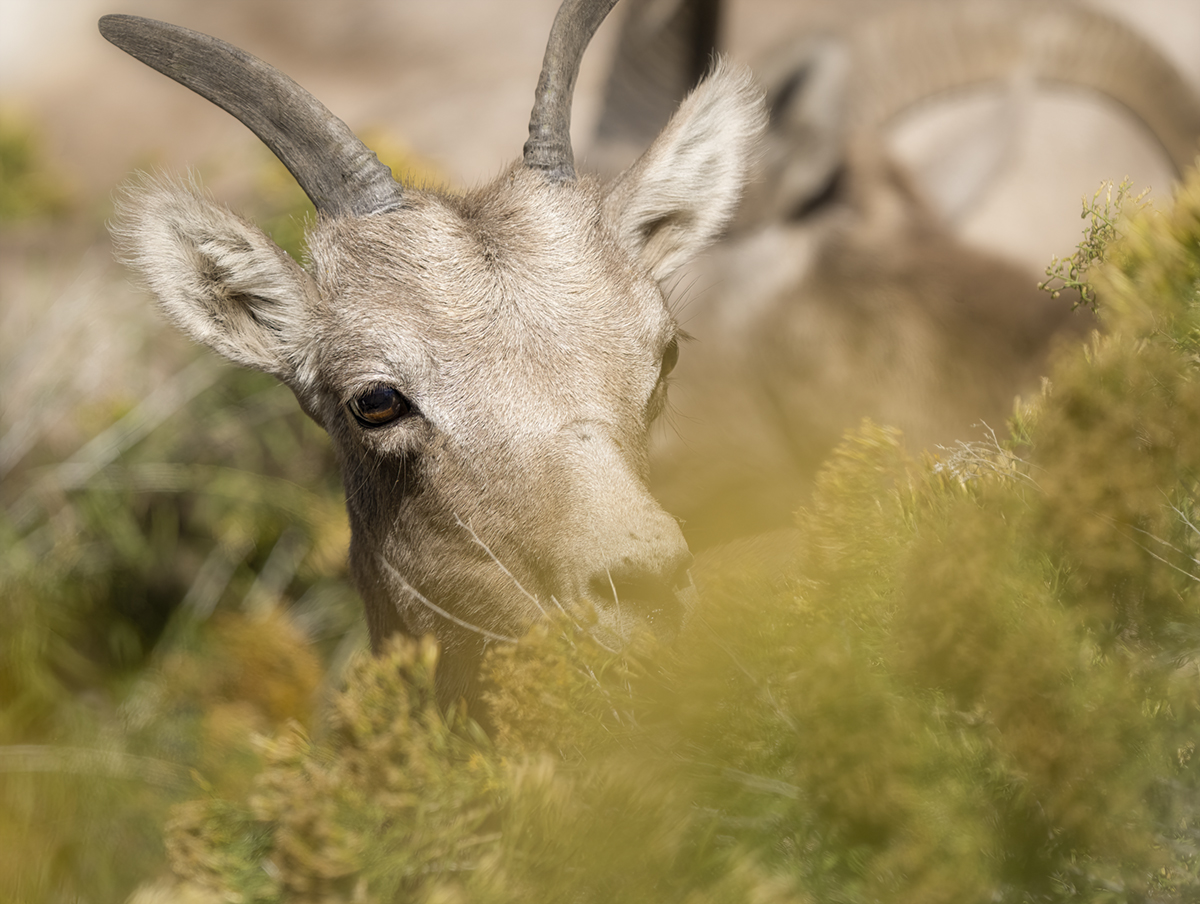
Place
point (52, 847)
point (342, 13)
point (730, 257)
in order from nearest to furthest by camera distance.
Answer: point (52, 847) < point (730, 257) < point (342, 13)

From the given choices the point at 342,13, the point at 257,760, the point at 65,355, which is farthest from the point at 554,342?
the point at 342,13

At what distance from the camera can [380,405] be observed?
3.09 m

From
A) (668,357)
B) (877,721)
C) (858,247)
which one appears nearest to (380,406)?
(668,357)

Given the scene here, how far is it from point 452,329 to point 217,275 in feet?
3.12

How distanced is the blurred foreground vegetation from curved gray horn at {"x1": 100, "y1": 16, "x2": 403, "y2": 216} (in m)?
1.99

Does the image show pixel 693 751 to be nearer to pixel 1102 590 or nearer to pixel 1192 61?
pixel 1102 590

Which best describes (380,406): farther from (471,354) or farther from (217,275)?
(217,275)

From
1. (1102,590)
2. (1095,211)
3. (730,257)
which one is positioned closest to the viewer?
(1102,590)

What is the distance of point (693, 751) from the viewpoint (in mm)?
1545

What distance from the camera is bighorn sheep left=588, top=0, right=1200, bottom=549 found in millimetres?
4762

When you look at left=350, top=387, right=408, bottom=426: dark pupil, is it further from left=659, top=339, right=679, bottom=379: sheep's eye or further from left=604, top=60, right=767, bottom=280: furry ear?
left=604, top=60, right=767, bottom=280: furry ear

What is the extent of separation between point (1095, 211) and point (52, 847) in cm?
295

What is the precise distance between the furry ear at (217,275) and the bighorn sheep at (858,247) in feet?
7.13

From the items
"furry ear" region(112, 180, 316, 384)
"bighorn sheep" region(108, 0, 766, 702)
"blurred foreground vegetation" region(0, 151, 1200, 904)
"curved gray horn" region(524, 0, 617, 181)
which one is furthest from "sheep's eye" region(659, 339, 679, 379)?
"blurred foreground vegetation" region(0, 151, 1200, 904)
